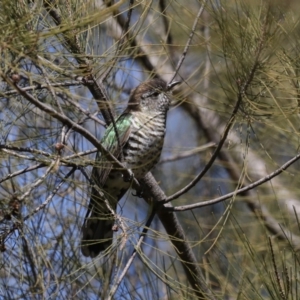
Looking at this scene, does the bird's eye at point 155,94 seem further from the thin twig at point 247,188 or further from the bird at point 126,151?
the thin twig at point 247,188

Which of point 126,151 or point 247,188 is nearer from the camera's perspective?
point 247,188

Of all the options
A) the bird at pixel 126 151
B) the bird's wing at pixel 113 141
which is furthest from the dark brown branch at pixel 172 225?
the bird's wing at pixel 113 141

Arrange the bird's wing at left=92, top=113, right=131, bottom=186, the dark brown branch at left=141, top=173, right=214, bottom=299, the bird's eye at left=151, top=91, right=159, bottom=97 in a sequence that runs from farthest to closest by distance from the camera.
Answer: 1. the bird's eye at left=151, top=91, right=159, bottom=97
2. the bird's wing at left=92, top=113, right=131, bottom=186
3. the dark brown branch at left=141, top=173, right=214, bottom=299

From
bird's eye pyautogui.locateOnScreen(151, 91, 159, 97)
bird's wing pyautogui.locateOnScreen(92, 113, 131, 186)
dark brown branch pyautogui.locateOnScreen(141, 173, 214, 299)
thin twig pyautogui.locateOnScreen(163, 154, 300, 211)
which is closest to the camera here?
thin twig pyautogui.locateOnScreen(163, 154, 300, 211)

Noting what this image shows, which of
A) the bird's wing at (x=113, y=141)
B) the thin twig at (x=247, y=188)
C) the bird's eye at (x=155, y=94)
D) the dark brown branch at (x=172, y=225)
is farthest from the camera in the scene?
the bird's eye at (x=155, y=94)

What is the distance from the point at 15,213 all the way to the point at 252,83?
991 millimetres

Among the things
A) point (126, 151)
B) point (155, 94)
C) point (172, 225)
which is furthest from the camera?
point (155, 94)

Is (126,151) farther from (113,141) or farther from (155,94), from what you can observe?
(155,94)

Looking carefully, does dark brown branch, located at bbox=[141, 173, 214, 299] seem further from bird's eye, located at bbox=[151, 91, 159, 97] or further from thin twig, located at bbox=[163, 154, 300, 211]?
bird's eye, located at bbox=[151, 91, 159, 97]

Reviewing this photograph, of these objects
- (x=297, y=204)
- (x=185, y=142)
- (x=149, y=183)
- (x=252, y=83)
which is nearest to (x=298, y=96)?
(x=252, y=83)

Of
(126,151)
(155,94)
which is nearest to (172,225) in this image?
(126,151)

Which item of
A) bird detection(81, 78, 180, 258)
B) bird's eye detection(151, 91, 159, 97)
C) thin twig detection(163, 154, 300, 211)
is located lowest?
thin twig detection(163, 154, 300, 211)

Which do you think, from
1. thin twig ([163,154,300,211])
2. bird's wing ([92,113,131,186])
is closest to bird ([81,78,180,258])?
bird's wing ([92,113,131,186])

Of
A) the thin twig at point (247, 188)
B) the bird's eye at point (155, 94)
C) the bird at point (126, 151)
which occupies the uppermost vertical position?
the bird's eye at point (155, 94)
